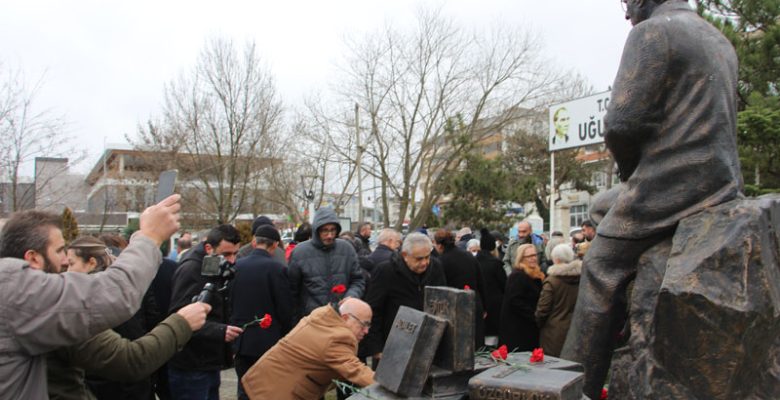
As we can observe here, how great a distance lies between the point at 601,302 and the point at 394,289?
2.46 metres

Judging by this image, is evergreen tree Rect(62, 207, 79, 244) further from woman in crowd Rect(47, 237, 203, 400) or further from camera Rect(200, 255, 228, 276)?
woman in crowd Rect(47, 237, 203, 400)

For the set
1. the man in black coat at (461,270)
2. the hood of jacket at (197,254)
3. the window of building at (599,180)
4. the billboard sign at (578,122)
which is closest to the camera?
the hood of jacket at (197,254)

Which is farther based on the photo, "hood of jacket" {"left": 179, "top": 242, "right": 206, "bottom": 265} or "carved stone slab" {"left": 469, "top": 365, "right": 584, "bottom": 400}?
"hood of jacket" {"left": 179, "top": 242, "right": 206, "bottom": 265}

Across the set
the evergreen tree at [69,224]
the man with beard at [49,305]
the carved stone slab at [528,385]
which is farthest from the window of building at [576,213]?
the man with beard at [49,305]

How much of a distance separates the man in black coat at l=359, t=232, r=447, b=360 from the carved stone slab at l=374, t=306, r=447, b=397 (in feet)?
7.16

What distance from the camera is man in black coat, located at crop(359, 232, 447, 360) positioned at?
5961 mm

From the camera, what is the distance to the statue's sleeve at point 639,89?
3676mm

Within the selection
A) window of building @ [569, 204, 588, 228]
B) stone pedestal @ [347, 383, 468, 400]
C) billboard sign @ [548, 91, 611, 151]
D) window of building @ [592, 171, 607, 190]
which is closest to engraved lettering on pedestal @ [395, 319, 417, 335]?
stone pedestal @ [347, 383, 468, 400]

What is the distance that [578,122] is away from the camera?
19.0 meters

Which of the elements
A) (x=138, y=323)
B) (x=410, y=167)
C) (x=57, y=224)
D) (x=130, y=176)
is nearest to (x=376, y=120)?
(x=410, y=167)

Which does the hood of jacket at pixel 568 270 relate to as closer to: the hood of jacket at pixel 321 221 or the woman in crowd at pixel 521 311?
the woman in crowd at pixel 521 311

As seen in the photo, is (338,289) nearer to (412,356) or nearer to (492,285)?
(492,285)

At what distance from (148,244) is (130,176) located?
29869 mm

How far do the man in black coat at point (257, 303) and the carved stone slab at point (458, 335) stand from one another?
2.52 m
